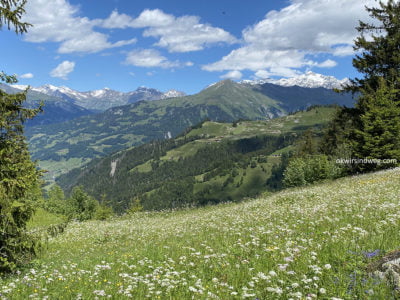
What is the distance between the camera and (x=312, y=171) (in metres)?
55.7

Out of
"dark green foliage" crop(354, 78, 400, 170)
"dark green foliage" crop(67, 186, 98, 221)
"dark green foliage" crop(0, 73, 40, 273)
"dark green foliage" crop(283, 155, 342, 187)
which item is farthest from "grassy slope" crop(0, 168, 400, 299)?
"dark green foliage" crop(67, 186, 98, 221)

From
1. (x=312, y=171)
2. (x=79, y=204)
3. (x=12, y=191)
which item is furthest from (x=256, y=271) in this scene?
(x=79, y=204)

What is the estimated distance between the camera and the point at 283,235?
34.0 ft

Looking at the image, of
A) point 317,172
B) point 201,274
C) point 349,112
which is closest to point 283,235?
point 201,274

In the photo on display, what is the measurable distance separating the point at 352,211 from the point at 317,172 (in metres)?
43.6

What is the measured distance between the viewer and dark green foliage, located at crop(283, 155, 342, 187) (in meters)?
51.7

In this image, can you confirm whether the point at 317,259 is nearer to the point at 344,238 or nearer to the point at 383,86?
the point at 344,238

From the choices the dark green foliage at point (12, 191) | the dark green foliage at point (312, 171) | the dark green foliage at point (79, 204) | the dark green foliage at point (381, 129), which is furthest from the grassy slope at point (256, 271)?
the dark green foliage at point (79, 204)

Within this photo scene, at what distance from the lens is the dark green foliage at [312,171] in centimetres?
5174

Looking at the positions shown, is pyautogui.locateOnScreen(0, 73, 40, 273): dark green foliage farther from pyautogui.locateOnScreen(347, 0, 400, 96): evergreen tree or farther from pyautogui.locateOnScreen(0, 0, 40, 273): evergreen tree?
pyautogui.locateOnScreen(347, 0, 400, 96): evergreen tree

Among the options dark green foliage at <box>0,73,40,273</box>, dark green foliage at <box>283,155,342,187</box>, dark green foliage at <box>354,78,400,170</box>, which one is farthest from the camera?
dark green foliage at <box>283,155,342,187</box>

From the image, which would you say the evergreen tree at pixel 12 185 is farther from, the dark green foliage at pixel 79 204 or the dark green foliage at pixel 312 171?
the dark green foliage at pixel 79 204

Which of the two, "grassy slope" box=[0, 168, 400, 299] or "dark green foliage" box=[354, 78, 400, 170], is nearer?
"grassy slope" box=[0, 168, 400, 299]

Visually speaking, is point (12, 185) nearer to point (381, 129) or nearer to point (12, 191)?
point (12, 191)
